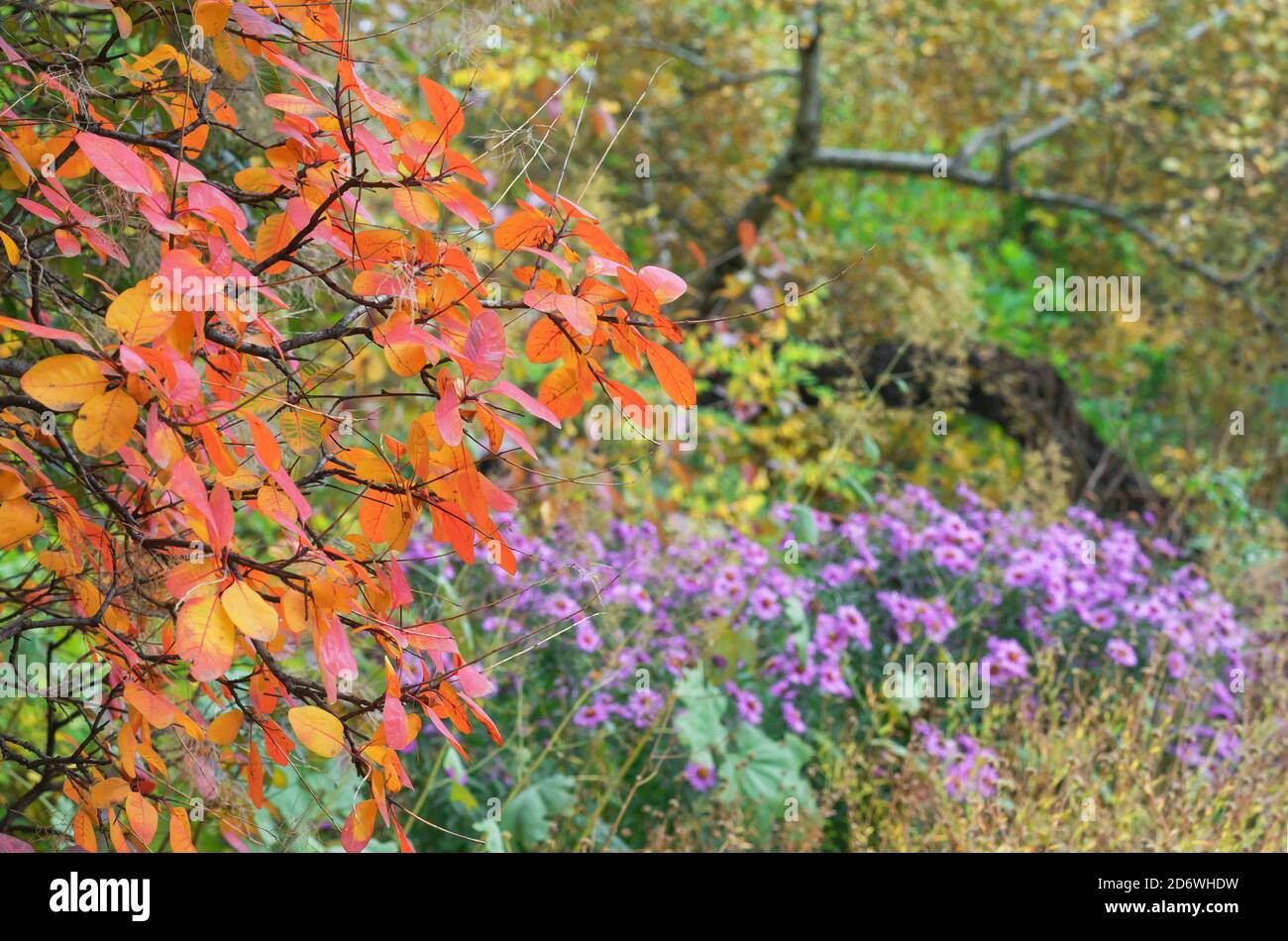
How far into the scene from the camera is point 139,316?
3.27 feet

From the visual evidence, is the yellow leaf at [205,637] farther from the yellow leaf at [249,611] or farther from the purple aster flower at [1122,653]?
the purple aster flower at [1122,653]

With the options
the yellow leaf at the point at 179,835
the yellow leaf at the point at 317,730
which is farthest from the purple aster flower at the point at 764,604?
the yellow leaf at the point at 317,730

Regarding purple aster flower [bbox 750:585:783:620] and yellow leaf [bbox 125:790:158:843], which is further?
purple aster flower [bbox 750:585:783:620]

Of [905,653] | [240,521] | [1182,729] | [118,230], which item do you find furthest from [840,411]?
[118,230]

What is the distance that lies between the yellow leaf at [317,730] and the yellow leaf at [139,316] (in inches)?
13.9

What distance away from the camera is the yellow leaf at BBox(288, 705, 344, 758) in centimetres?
111

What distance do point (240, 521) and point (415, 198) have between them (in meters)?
1.96

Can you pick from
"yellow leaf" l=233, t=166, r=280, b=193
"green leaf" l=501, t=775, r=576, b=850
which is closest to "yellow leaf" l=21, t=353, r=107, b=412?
"yellow leaf" l=233, t=166, r=280, b=193

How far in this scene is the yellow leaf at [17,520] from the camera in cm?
109

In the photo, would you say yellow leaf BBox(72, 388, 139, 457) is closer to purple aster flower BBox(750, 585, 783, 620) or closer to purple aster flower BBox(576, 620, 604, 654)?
purple aster flower BBox(576, 620, 604, 654)

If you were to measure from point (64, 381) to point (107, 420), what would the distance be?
45mm

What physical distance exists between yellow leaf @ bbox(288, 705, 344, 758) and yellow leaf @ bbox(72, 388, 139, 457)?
287 mm

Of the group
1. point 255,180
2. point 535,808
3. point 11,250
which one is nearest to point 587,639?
point 535,808
